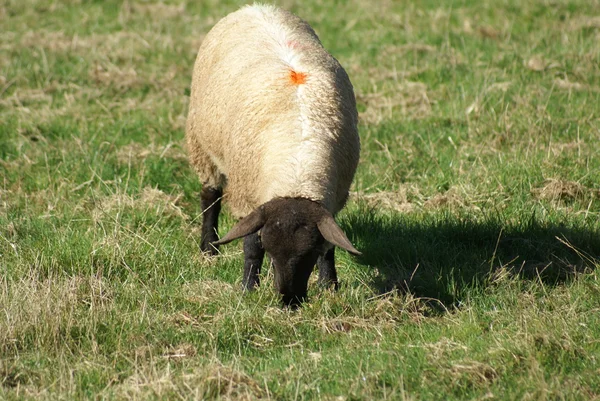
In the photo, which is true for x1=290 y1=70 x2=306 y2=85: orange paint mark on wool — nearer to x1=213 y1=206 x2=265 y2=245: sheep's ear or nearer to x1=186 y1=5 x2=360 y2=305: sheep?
x1=186 y1=5 x2=360 y2=305: sheep

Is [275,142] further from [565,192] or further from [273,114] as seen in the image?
[565,192]

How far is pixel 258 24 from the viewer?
6.46 meters

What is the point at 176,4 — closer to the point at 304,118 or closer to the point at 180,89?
the point at 180,89

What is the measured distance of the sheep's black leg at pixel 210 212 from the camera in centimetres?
664

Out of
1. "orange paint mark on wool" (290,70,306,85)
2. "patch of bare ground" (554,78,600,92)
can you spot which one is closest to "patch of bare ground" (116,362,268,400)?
"orange paint mark on wool" (290,70,306,85)

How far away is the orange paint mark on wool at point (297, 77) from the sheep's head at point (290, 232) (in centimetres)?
103

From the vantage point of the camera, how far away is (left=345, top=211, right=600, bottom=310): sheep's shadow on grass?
18.5ft

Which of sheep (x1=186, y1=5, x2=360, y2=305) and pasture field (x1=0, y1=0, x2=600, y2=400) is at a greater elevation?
sheep (x1=186, y1=5, x2=360, y2=305)

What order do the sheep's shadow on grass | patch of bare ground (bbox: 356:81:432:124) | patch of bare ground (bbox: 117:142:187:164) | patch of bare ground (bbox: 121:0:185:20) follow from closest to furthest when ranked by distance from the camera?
the sheep's shadow on grass < patch of bare ground (bbox: 117:142:187:164) < patch of bare ground (bbox: 356:81:432:124) < patch of bare ground (bbox: 121:0:185:20)

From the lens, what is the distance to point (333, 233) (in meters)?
4.79

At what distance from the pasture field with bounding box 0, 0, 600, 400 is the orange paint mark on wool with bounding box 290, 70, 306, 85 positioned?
4.53 ft

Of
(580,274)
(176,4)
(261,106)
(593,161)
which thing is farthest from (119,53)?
(580,274)

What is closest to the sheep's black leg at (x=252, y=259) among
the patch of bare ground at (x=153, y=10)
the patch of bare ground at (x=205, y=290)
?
the patch of bare ground at (x=205, y=290)

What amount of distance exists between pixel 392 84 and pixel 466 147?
1.78m
